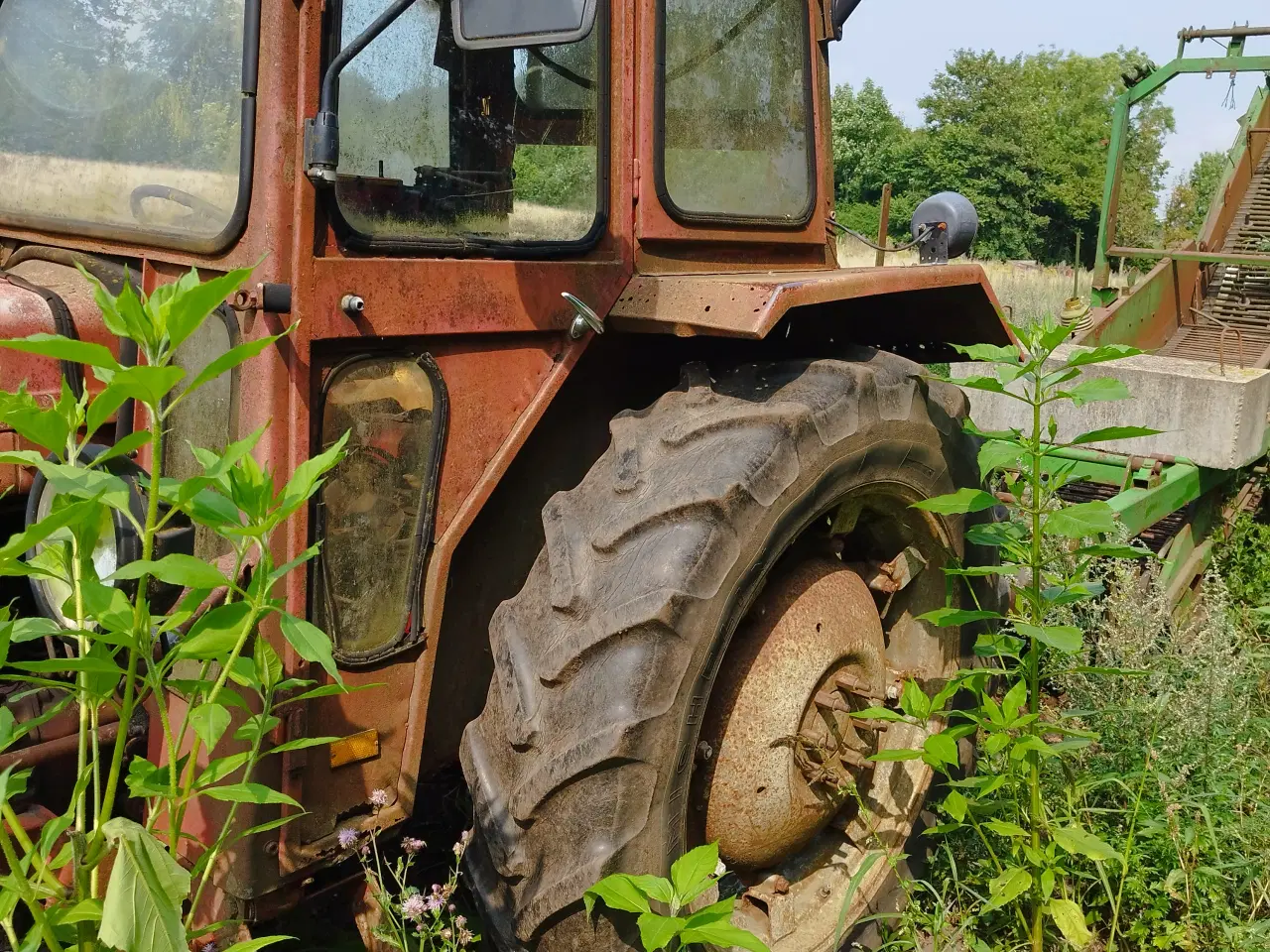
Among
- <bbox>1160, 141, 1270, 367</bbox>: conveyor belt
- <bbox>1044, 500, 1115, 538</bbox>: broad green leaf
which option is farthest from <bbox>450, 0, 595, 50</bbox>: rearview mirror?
<bbox>1160, 141, 1270, 367</bbox>: conveyor belt

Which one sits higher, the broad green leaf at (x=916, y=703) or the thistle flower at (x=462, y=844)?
the broad green leaf at (x=916, y=703)

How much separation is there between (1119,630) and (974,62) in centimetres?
5070

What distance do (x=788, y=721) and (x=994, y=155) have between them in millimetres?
44611

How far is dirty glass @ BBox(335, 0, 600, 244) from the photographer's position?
76.6 inches

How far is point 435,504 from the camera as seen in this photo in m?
2.13

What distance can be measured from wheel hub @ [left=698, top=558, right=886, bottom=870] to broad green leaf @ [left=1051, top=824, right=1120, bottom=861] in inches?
16.6

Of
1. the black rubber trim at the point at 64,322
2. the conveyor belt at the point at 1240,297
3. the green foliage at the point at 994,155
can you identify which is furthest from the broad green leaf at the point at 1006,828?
the green foliage at the point at 994,155

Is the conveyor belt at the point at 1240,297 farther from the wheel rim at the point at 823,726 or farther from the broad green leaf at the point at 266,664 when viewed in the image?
the broad green leaf at the point at 266,664

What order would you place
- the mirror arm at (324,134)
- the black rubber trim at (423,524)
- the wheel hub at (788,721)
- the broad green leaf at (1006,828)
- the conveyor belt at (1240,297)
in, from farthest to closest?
the conveyor belt at (1240,297)
the wheel hub at (788,721)
the broad green leaf at (1006,828)
the black rubber trim at (423,524)
the mirror arm at (324,134)

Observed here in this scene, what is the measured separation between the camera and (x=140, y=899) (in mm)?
1165

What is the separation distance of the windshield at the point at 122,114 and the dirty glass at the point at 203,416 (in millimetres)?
181

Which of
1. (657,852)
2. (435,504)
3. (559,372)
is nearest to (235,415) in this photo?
(435,504)

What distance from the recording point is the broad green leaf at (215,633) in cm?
134

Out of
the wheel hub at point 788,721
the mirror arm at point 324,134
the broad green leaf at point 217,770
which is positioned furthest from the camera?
the wheel hub at point 788,721
